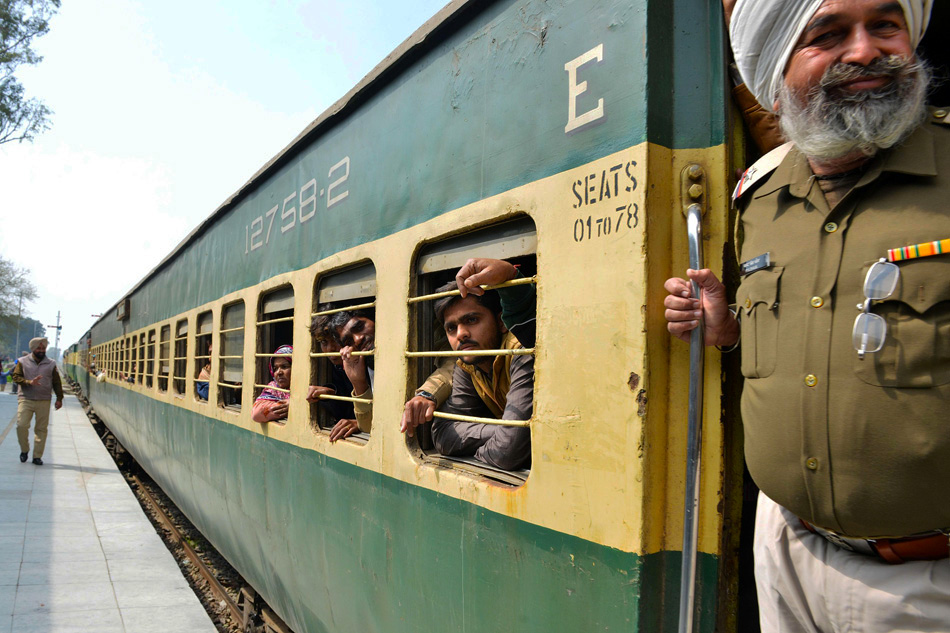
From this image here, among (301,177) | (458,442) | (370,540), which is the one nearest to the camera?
(458,442)

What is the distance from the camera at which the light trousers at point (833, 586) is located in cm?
119

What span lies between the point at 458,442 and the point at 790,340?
1330 millimetres

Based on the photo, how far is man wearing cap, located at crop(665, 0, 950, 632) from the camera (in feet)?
3.67

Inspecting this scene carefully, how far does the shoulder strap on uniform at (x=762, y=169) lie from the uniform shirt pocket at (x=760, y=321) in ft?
0.71

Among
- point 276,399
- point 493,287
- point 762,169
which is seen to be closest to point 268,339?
point 276,399

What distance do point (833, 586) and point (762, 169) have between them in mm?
839

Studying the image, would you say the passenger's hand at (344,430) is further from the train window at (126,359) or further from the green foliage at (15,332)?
the green foliage at (15,332)

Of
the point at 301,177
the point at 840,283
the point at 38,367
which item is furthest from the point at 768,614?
the point at 38,367

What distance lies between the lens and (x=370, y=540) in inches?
107

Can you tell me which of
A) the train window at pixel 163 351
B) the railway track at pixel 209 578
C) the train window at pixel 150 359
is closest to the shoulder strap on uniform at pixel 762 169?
the railway track at pixel 209 578

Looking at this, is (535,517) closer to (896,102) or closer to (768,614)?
(768,614)

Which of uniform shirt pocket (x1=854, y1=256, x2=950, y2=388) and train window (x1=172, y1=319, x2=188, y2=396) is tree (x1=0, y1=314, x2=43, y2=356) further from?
uniform shirt pocket (x1=854, y1=256, x2=950, y2=388)

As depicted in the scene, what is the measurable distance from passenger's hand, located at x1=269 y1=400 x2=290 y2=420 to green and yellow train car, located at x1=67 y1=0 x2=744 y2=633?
0.17 m

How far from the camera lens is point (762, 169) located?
1442 millimetres
